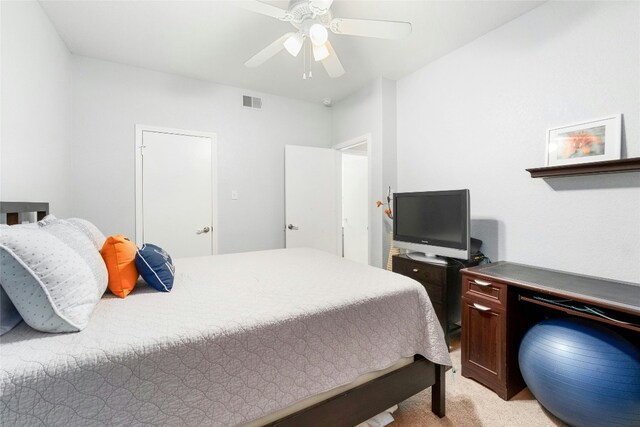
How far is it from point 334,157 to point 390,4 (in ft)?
7.12

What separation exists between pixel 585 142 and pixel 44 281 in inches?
113

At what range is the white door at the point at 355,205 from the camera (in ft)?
14.4

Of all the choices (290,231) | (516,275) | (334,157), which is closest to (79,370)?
(516,275)

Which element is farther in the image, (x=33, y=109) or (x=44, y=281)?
(x=33, y=109)

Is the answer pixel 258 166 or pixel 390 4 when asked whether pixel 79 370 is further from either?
pixel 258 166

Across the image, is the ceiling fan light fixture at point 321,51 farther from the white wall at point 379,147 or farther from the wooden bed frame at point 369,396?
the wooden bed frame at point 369,396

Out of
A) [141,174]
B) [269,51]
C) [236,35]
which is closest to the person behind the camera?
[269,51]

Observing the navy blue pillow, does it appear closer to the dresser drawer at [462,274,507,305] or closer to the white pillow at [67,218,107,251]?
the white pillow at [67,218,107,251]

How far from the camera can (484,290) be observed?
5.83 ft

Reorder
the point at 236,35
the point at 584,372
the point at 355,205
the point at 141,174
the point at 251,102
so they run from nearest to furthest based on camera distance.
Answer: the point at 584,372 → the point at 236,35 → the point at 141,174 → the point at 251,102 → the point at 355,205

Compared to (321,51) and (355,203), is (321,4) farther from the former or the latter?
(355,203)

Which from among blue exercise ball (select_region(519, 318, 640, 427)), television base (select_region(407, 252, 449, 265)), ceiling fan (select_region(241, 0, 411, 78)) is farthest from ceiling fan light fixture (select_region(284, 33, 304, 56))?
blue exercise ball (select_region(519, 318, 640, 427))

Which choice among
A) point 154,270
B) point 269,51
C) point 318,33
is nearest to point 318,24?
point 318,33

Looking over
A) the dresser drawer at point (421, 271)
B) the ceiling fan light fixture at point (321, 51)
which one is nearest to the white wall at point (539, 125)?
the dresser drawer at point (421, 271)
